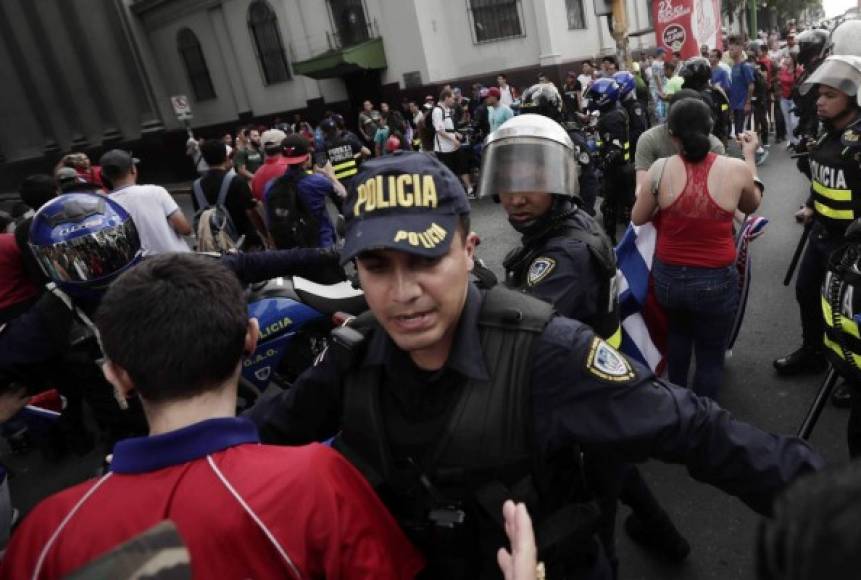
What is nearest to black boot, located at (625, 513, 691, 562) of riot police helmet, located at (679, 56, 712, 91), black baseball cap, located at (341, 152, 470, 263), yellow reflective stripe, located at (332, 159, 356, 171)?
black baseball cap, located at (341, 152, 470, 263)

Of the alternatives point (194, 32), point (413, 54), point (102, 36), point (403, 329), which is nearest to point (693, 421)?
point (403, 329)

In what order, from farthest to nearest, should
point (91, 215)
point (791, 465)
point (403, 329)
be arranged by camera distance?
point (91, 215) → point (403, 329) → point (791, 465)

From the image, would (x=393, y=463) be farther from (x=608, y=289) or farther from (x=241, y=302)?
(x=608, y=289)

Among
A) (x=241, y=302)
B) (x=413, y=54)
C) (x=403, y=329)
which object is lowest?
(x=403, y=329)

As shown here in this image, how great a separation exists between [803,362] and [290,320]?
316 centimetres

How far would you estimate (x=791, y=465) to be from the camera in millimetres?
1126

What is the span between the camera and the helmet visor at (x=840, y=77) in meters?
2.81

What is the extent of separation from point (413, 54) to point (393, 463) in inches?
665

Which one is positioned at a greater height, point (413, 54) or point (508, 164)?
point (413, 54)

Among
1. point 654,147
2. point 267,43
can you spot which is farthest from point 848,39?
point 267,43

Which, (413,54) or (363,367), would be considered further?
(413,54)

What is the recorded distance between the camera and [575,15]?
18328mm

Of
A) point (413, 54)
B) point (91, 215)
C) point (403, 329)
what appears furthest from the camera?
point (413, 54)

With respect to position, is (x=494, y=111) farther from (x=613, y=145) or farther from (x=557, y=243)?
(x=557, y=243)
